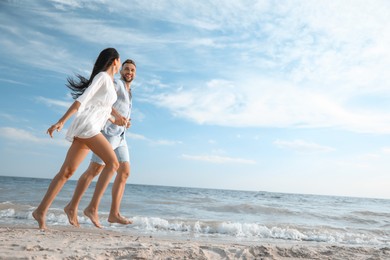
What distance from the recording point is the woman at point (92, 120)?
3.68 meters

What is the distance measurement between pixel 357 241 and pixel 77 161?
6.47 m

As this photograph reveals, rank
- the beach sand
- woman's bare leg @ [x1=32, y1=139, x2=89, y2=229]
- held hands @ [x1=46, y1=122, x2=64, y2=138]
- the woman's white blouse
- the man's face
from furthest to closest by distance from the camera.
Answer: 1. the man's face
2. woman's bare leg @ [x1=32, y1=139, x2=89, y2=229]
3. the woman's white blouse
4. held hands @ [x1=46, y1=122, x2=64, y2=138]
5. the beach sand

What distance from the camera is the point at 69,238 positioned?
3715 millimetres

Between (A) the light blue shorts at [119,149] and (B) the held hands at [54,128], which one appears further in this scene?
(A) the light blue shorts at [119,149]

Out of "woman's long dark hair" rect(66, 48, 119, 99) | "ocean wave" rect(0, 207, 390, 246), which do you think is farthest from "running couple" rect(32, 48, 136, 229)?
"ocean wave" rect(0, 207, 390, 246)

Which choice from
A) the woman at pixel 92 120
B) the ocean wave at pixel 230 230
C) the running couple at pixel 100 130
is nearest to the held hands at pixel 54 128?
the running couple at pixel 100 130

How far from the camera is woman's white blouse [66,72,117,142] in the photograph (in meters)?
3.67

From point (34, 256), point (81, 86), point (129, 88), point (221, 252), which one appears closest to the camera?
point (34, 256)

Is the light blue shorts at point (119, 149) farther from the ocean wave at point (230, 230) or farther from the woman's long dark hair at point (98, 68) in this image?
the ocean wave at point (230, 230)

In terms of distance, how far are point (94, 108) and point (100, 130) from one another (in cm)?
36

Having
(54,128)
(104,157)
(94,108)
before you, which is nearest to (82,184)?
(104,157)

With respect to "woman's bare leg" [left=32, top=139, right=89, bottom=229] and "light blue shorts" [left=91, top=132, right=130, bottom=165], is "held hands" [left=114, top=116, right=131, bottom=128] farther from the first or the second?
"woman's bare leg" [left=32, top=139, right=89, bottom=229]

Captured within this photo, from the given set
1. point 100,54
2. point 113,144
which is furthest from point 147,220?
point 100,54

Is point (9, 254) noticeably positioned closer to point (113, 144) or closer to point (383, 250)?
point (113, 144)
